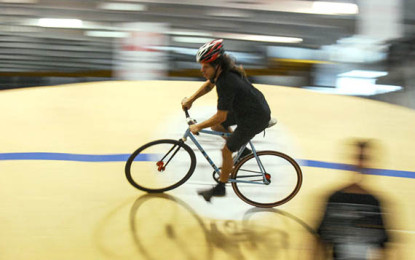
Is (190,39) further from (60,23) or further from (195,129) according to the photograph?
(195,129)

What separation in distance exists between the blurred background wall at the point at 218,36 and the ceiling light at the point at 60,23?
0.08 feet

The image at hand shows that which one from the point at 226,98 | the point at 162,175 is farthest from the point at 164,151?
the point at 226,98

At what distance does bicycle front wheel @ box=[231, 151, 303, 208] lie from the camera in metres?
3.91

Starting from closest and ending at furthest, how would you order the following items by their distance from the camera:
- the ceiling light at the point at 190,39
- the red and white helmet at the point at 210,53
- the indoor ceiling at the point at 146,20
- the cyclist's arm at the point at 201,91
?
the red and white helmet at the point at 210,53 → the cyclist's arm at the point at 201,91 → the indoor ceiling at the point at 146,20 → the ceiling light at the point at 190,39

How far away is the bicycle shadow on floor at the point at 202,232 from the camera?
11.3ft

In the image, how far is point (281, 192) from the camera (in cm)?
410

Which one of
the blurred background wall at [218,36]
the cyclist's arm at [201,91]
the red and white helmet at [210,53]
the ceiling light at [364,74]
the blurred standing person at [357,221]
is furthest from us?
the ceiling light at [364,74]

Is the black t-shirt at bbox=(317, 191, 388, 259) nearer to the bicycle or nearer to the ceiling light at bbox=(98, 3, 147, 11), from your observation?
the bicycle

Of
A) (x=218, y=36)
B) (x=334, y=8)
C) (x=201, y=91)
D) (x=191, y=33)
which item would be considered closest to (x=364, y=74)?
(x=334, y=8)

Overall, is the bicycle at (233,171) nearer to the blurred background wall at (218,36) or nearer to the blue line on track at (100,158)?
the blue line on track at (100,158)

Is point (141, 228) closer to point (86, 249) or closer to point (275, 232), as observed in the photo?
point (86, 249)

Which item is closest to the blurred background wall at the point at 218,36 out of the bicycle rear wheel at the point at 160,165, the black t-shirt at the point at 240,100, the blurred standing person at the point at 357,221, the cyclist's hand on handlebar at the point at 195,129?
the bicycle rear wheel at the point at 160,165

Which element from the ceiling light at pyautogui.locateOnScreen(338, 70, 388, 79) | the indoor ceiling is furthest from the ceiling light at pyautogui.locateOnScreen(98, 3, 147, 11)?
the ceiling light at pyautogui.locateOnScreen(338, 70, 388, 79)

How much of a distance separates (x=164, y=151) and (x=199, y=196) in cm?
68
